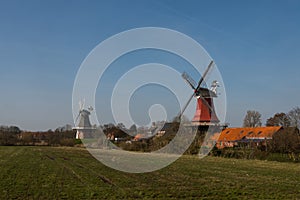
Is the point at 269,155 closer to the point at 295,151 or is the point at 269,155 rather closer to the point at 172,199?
the point at 295,151

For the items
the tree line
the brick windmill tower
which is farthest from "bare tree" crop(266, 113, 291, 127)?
the brick windmill tower

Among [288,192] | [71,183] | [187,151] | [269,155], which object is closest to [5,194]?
[71,183]

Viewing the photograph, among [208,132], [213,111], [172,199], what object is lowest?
[172,199]

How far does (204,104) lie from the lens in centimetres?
5756

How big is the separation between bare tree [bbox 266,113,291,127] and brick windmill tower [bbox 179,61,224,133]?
3514cm

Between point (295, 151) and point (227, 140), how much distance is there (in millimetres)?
37020

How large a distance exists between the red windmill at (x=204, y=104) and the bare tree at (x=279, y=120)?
35.2 m

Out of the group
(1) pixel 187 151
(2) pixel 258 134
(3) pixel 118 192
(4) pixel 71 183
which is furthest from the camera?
(2) pixel 258 134

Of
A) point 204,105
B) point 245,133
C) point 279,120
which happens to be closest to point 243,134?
point 245,133

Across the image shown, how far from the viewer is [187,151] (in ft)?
156

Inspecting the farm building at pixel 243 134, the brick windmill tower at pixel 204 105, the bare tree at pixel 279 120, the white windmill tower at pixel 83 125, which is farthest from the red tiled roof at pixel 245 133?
the white windmill tower at pixel 83 125

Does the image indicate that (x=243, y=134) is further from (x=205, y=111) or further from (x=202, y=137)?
(x=202, y=137)

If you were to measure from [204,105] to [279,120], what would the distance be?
131 feet

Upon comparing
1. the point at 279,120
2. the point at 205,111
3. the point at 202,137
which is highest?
the point at 279,120
